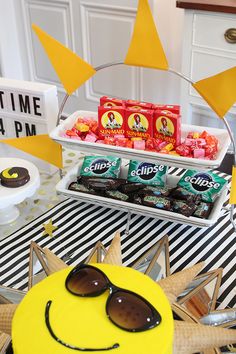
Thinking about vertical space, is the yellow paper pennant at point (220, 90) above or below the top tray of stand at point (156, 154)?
above

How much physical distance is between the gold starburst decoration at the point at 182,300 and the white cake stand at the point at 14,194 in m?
0.22

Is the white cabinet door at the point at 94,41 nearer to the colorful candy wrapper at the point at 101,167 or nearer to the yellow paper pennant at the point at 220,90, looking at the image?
the colorful candy wrapper at the point at 101,167

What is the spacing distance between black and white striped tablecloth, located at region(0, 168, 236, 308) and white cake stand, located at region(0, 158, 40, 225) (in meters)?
0.06

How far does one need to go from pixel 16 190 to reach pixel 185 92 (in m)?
1.24

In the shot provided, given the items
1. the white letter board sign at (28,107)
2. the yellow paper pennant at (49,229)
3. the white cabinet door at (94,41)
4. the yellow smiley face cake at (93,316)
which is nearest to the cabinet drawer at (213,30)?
the white cabinet door at (94,41)

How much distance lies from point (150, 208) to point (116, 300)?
1.51 ft

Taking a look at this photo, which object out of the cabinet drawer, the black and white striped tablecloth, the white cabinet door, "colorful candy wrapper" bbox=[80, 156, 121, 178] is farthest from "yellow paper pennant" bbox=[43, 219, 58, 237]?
the white cabinet door

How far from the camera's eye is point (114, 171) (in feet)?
3.54

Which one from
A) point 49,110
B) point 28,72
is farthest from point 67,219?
point 28,72

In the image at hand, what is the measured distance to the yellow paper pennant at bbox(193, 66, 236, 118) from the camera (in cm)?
84

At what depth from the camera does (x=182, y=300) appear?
65 centimetres

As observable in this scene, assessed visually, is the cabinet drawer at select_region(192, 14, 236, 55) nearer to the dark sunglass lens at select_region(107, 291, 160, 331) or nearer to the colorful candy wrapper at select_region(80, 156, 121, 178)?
the colorful candy wrapper at select_region(80, 156, 121, 178)

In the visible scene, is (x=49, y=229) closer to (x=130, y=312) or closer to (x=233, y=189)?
(x=233, y=189)

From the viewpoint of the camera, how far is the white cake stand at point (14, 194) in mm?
1003
